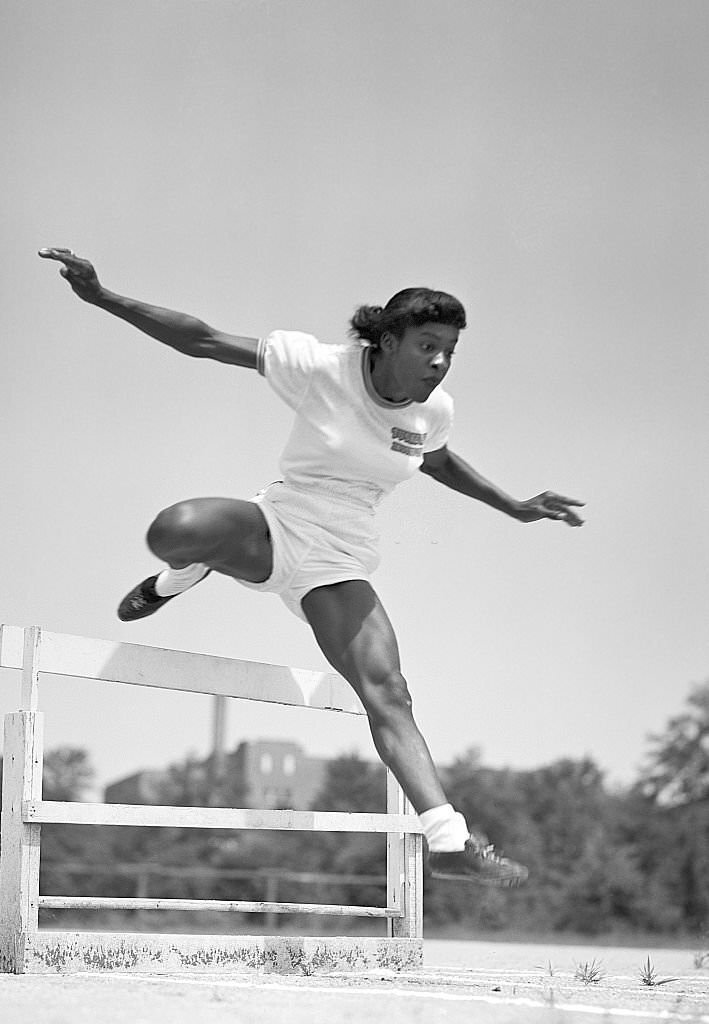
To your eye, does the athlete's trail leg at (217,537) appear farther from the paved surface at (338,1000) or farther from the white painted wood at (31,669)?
the paved surface at (338,1000)

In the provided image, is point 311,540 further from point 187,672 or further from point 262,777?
point 262,777

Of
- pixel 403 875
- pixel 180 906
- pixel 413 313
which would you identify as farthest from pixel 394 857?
pixel 413 313

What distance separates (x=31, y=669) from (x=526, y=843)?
23360 millimetres

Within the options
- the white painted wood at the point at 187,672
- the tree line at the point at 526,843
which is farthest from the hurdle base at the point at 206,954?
the tree line at the point at 526,843

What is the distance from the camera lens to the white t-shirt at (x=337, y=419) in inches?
150

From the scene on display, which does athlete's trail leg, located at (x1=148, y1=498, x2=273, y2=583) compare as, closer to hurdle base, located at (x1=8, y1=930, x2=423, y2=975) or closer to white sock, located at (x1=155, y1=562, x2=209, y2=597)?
white sock, located at (x1=155, y1=562, x2=209, y2=597)

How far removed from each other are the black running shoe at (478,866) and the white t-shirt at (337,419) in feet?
3.59

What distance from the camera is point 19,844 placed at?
3.81 meters

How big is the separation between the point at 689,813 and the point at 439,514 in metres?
23.0

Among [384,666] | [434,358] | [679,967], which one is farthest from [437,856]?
[679,967]

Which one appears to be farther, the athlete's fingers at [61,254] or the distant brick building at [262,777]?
the distant brick building at [262,777]

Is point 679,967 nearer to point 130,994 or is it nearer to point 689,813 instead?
point 130,994

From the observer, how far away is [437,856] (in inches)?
133

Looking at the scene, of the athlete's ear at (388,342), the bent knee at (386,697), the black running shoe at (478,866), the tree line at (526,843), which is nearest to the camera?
the black running shoe at (478,866)
